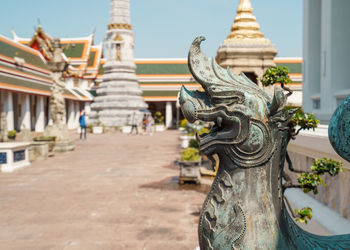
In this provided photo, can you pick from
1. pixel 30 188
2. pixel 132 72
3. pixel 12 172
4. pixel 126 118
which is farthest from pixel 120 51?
pixel 30 188

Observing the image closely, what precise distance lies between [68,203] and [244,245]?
501 centimetres

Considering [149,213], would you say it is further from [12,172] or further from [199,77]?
[12,172]

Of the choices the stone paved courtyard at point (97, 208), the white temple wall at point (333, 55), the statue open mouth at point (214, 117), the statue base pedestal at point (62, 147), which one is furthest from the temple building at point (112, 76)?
the statue open mouth at point (214, 117)

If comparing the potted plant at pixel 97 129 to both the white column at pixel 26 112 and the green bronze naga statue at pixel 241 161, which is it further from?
the green bronze naga statue at pixel 241 161

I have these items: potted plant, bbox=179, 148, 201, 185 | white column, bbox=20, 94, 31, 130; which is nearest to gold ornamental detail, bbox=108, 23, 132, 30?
white column, bbox=20, 94, 31, 130

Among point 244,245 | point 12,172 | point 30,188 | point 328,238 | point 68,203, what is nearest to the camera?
point 244,245

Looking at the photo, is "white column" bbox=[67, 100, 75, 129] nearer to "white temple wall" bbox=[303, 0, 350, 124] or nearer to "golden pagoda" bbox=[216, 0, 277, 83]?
"golden pagoda" bbox=[216, 0, 277, 83]

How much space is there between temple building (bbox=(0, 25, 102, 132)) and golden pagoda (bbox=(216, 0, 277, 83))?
44.3ft

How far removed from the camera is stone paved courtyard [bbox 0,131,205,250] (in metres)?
4.18

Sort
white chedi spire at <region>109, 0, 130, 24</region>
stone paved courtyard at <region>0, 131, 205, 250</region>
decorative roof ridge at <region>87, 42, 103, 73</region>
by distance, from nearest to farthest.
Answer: stone paved courtyard at <region>0, 131, 205, 250</region> < white chedi spire at <region>109, 0, 130, 24</region> < decorative roof ridge at <region>87, 42, 103, 73</region>

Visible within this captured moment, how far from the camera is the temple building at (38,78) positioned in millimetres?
20297

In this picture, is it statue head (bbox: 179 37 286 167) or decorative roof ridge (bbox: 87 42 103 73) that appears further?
decorative roof ridge (bbox: 87 42 103 73)

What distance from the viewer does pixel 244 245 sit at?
4.75ft

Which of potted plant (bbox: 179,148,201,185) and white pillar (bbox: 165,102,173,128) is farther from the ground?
white pillar (bbox: 165,102,173,128)
